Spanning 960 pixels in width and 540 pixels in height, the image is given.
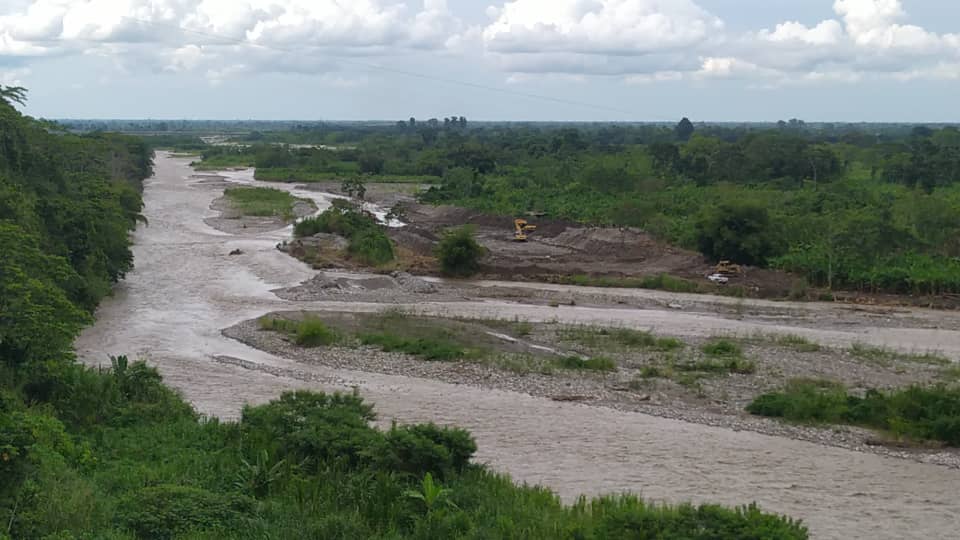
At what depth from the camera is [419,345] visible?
2323cm

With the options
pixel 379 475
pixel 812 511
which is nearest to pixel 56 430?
pixel 379 475

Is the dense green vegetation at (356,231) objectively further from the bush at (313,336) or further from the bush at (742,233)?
the bush at (742,233)

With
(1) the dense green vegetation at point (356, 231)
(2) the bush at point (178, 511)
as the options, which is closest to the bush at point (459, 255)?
(1) the dense green vegetation at point (356, 231)

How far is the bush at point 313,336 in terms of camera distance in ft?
79.2

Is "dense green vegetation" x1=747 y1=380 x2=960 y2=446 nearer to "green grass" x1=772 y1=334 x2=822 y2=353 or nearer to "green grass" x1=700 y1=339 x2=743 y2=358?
"green grass" x1=700 y1=339 x2=743 y2=358

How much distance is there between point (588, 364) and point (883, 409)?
648 centimetres

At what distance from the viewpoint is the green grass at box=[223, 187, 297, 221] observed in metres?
54.6

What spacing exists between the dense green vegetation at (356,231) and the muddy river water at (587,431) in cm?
680

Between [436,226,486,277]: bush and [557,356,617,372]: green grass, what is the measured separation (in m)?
13.6

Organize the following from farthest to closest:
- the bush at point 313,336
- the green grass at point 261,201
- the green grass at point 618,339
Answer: the green grass at point 261,201, the bush at point 313,336, the green grass at point 618,339

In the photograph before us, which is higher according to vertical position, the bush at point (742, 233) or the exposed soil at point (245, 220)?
the bush at point (742, 233)

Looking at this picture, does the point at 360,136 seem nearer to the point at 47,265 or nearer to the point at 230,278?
the point at 230,278

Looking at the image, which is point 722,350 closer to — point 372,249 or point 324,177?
point 372,249

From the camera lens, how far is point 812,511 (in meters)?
13.4
